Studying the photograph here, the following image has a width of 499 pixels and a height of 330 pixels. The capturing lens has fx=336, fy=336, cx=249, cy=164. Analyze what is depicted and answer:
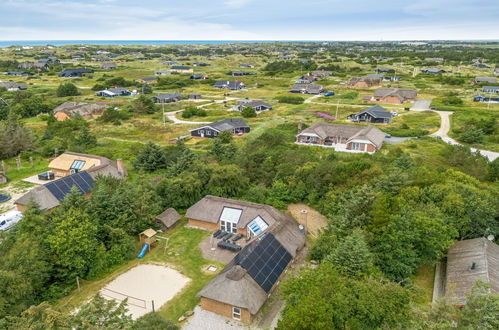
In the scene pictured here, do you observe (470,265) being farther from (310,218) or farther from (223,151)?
(223,151)

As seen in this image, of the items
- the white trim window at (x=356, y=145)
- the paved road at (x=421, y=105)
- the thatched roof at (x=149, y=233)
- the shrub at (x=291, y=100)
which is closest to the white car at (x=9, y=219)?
the thatched roof at (x=149, y=233)

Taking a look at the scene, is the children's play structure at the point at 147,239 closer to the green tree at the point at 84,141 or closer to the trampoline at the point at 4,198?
the trampoline at the point at 4,198

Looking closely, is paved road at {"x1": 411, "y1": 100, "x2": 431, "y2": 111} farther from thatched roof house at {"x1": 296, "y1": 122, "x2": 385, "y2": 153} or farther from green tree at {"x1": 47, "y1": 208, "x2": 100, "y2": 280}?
green tree at {"x1": 47, "y1": 208, "x2": 100, "y2": 280}

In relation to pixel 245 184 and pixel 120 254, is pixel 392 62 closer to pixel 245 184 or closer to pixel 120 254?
pixel 245 184

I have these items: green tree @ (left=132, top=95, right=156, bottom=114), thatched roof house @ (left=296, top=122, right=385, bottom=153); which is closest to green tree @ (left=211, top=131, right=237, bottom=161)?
thatched roof house @ (left=296, top=122, right=385, bottom=153)

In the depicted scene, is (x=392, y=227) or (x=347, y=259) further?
(x=392, y=227)

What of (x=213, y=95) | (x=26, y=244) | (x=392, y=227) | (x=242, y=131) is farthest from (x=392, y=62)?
(x=26, y=244)

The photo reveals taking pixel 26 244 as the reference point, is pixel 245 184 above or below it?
below
